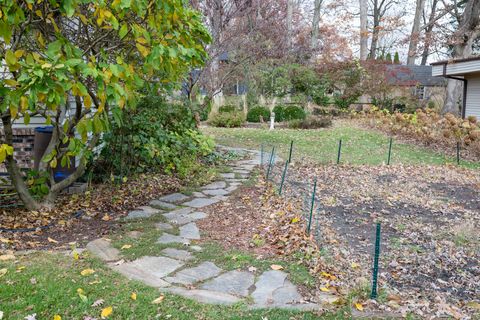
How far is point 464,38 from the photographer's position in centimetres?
1631

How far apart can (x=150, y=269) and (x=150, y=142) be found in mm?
2950

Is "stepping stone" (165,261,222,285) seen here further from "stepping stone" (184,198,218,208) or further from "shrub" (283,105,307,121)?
"shrub" (283,105,307,121)

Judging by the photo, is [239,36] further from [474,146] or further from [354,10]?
[354,10]

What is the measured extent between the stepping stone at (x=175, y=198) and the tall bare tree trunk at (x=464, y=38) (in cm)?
1423

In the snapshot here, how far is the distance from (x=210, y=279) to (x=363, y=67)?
56.0 ft

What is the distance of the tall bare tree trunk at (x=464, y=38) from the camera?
52.0 ft

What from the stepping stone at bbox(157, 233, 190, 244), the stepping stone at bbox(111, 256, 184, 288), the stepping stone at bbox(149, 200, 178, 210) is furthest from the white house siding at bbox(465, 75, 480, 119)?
the stepping stone at bbox(111, 256, 184, 288)

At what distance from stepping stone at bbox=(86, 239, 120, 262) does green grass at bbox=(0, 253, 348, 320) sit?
10.2 inches

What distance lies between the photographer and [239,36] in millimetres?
10414

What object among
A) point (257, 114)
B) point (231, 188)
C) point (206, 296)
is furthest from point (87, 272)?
point (257, 114)

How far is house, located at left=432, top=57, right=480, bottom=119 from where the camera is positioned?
13047mm

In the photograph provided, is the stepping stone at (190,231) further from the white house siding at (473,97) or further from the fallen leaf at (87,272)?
the white house siding at (473,97)

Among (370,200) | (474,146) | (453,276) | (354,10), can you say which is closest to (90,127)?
(453,276)

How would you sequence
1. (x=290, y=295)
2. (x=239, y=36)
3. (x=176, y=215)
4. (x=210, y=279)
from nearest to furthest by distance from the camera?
(x=290, y=295) < (x=210, y=279) < (x=176, y=215) < (x=239, y=36)
